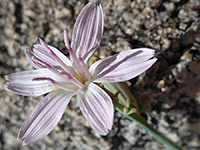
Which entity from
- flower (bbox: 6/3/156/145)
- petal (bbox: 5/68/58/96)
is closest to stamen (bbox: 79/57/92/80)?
flower (bbox: 6/3/156/145)

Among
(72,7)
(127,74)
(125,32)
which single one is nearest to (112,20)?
(125,32)

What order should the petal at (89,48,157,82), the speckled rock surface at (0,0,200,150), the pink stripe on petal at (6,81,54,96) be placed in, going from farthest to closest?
the speckled rock surface at (0,0,200,150) → the pink stripe on petal at (6,81,54,96) → the petal at (89,48,157,82)

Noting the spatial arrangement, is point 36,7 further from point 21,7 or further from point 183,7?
point 183,7

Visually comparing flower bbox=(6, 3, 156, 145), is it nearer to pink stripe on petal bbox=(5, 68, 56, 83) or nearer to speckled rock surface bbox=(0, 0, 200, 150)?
pink stripe on petal bbox=(5, 68, 56, 83)

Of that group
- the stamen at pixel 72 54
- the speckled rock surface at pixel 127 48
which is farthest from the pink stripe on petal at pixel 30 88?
the speckled rock surface at pixel 127 48

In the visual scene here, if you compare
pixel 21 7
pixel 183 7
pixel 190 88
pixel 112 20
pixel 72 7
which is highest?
pixel 21 7

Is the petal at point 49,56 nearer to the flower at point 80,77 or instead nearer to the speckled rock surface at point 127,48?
the flower at point 80,77

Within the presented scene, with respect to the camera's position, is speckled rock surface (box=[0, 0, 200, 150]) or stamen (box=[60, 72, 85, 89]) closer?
stamen (box=[60, 72, 85, 89])
